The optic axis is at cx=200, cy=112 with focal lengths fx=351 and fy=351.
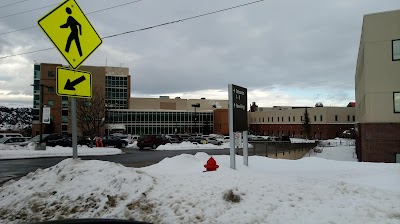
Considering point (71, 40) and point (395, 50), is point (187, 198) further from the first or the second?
point (395, 50)

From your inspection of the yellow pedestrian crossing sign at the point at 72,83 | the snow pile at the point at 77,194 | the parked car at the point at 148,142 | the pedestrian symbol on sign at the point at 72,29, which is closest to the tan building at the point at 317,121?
the parked car at the point at 148,142

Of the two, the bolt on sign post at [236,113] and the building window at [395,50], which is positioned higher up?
the building window at [395,50]

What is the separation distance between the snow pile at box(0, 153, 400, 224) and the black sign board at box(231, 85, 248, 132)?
3633mm

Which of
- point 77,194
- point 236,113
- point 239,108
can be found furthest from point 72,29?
point 239,108

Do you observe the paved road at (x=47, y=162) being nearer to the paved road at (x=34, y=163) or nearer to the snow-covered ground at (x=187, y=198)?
the paved road at (x=34, y=163)

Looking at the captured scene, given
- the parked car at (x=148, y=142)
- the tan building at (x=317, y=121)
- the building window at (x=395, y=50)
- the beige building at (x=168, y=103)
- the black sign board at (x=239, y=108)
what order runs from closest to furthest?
the black sign board at (x=239, y=108) → the building window at (x=395, y=50) → the parked car at (x=148, y=142) → the tan building at (x=317, y=121) → the beige building at (x=168, y=103)

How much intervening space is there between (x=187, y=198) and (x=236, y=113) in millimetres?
5579

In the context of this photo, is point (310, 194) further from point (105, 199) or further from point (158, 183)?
point (105, 199)

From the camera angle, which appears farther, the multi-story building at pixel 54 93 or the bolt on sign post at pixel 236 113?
the multi-story building at pixel 54 93

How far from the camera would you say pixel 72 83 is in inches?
272

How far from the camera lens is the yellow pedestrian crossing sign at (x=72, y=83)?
261 inches

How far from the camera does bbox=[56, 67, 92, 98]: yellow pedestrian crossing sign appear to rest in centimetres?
663

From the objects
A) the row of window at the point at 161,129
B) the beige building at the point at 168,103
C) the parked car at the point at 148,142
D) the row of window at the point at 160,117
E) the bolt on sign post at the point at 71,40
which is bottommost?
the parked car at the point at 148,142

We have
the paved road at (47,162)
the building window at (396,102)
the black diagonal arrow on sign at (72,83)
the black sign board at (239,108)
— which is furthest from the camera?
the building window at (396,102)
